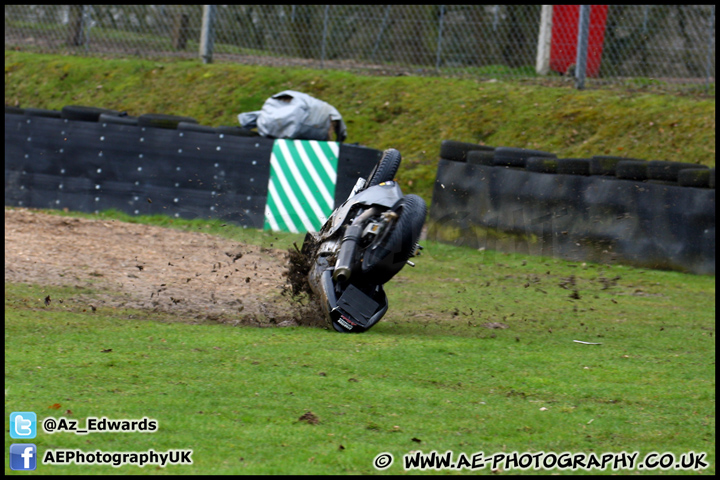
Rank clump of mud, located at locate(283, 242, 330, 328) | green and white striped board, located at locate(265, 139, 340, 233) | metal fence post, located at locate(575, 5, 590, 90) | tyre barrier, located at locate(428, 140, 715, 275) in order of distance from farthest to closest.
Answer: metal fence post, located at locate(575, 5, 590, 90)
green and white striped board, located at locate(265, 139, 340, 233)
tyre barrier, located at locate(428, 140, 715, 275)
clump of mud, located at locate(283, 242, 330, 328)

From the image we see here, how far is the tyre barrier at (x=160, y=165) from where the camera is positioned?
1222 centimetres

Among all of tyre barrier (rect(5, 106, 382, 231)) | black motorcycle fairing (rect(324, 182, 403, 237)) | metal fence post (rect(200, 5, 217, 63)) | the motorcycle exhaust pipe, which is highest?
black motorcycle fairing (rect(324, 182, 403, 237))

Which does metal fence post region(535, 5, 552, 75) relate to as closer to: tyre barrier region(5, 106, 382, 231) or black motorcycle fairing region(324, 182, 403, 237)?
tyre barrier region(5, 106, 382, 231)

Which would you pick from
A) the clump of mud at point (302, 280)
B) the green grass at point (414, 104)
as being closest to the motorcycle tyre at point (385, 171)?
the clump of mud at point (302, 280)

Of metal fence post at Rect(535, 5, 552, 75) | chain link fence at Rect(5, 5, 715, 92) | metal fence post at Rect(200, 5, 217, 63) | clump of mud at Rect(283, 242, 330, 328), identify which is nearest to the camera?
clump of mud at Rect(283, 242, 330, 328)

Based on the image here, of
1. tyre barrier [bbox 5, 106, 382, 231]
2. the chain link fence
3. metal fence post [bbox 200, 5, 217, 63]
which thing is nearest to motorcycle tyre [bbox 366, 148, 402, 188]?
tyre barrier [bbox 5, 106, 382, 231]

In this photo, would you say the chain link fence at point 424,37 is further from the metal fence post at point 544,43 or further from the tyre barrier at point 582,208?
the tyre barrier at point 582,208

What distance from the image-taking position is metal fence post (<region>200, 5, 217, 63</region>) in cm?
1784

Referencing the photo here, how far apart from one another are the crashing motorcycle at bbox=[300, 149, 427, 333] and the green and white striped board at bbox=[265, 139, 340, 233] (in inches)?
221

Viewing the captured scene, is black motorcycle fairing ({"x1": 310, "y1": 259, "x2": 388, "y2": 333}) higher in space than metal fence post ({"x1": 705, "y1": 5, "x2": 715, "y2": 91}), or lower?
lower

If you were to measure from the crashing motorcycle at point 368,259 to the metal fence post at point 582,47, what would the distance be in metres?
10.3

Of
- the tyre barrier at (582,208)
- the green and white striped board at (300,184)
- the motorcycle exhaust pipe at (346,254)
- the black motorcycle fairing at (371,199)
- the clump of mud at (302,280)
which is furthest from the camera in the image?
the green and white striped board at (300,184)

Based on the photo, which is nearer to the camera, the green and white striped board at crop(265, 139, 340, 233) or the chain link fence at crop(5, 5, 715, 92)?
the green and white striped board at crop(265, 139, 340, 233)

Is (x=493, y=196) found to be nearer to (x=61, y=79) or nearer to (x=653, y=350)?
(x=653, y=350)
